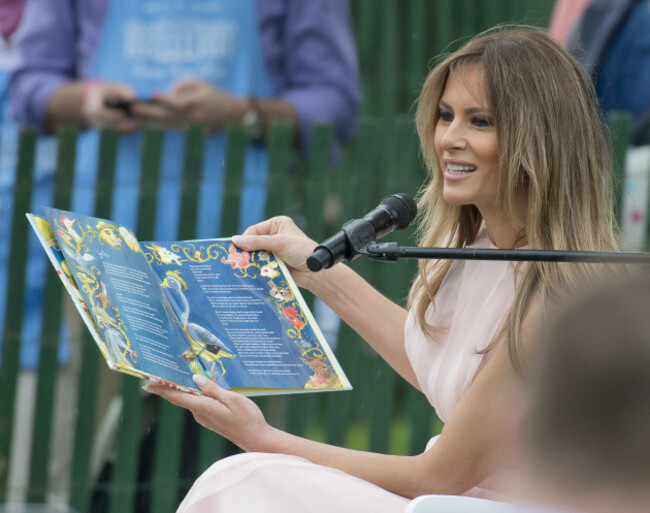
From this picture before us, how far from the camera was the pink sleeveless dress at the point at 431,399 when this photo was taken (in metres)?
2.84

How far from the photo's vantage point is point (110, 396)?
5301mm

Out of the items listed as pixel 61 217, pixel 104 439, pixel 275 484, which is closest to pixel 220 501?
pixel 275 484

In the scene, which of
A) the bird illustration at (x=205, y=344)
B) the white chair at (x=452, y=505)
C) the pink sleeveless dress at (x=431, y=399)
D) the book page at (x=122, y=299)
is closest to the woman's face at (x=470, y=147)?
the pink sleeveless dress at (x=431, y=399)

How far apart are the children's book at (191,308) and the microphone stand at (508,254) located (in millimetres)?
544

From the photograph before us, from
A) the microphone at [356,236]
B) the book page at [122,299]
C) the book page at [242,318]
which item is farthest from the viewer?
the book page at [242,318]

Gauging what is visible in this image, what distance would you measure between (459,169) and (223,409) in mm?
A: 867

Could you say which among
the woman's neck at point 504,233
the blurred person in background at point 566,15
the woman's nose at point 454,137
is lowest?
the woman's neck at point 504,233

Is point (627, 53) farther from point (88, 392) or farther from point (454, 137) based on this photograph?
point (88, 392)

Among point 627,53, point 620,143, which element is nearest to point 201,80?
point 620,143

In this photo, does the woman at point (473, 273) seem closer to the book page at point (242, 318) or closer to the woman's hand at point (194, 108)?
the book page at point (242, 318)

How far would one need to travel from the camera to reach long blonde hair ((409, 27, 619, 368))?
9.80ft

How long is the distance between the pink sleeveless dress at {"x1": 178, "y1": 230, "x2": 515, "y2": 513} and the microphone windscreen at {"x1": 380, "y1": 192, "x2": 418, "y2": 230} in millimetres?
413

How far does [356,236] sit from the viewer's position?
103 inches

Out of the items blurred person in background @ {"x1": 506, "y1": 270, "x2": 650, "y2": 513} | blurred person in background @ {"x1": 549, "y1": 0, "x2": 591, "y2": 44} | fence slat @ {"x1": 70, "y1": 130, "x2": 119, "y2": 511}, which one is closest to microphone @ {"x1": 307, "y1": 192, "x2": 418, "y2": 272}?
blurred person in background @ {"x1": 506, "y1": 270, "x2": 650, "y2": 513}
